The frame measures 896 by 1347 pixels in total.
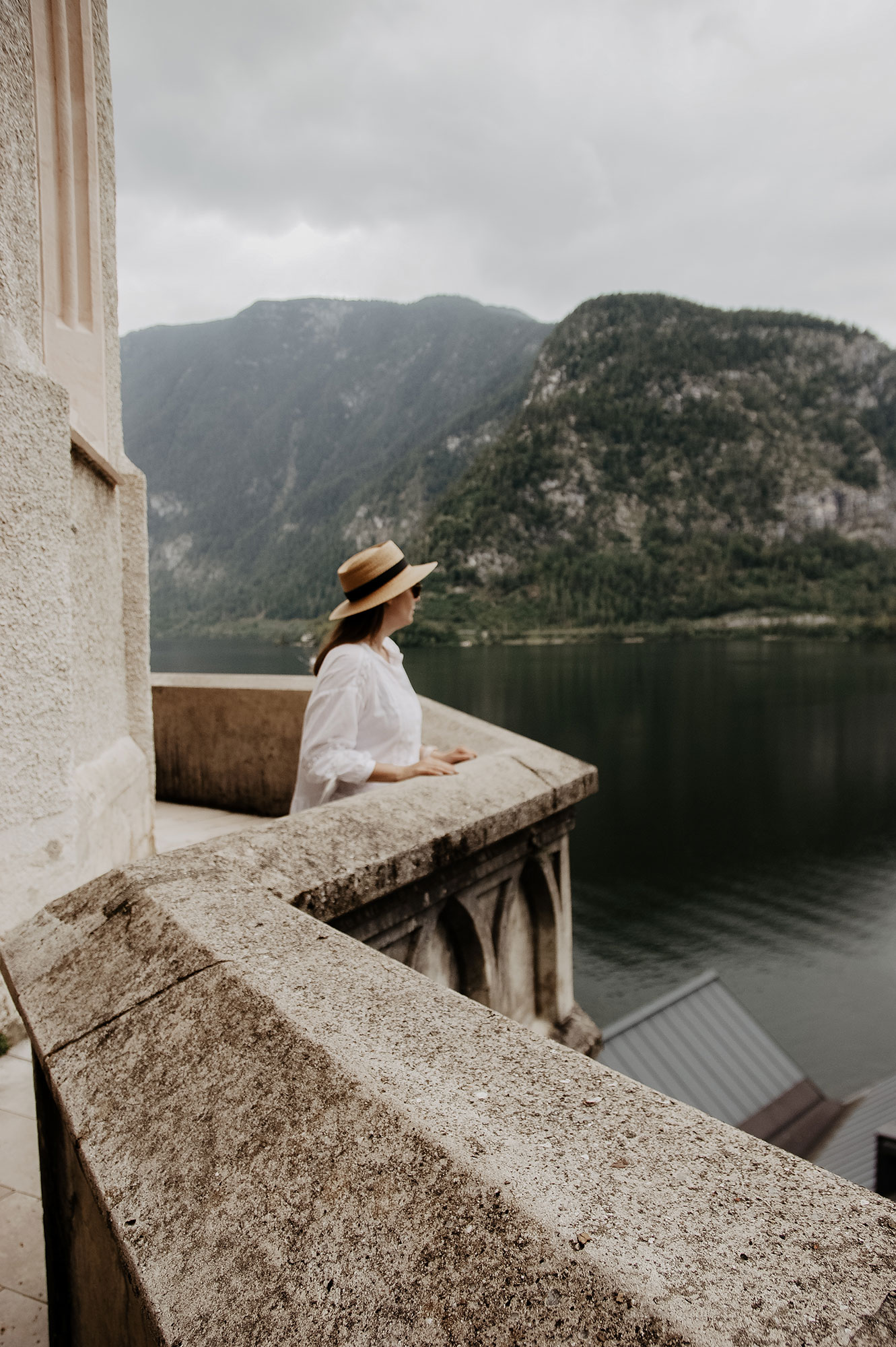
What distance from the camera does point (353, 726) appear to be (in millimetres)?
2555

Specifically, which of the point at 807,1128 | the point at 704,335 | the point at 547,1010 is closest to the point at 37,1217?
the point at 547,1010

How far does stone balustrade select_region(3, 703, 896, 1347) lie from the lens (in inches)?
26.8

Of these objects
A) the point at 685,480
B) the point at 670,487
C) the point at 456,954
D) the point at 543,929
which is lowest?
the point at 543,929

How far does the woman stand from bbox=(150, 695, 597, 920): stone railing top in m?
0.21

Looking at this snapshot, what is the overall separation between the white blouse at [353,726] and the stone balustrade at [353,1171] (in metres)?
0.98

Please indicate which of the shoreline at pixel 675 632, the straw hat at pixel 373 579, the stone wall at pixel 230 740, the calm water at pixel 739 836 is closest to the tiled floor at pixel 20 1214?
the straw hat at pixel 373 579

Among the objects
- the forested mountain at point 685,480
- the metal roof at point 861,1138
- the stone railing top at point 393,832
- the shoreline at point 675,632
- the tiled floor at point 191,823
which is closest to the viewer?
the stone railing top at point 393,832

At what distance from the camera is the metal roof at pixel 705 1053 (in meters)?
20.9

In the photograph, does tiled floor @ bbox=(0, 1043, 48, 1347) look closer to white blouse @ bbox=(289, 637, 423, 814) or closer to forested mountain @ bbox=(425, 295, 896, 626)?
white blouse @ bbox=(289, 637, 423, 814)

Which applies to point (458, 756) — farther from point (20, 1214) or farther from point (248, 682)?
point (248, 682)

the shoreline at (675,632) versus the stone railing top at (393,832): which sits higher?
the stone railing top at (393,832)

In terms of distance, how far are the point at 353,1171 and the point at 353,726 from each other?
1.76 metres

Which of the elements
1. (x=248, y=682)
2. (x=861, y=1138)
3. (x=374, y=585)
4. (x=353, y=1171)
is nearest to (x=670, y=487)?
(x=861, y=1138)

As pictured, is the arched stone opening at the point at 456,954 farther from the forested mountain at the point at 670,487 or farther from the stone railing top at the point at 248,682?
the forested mountain at the point at 670,487
